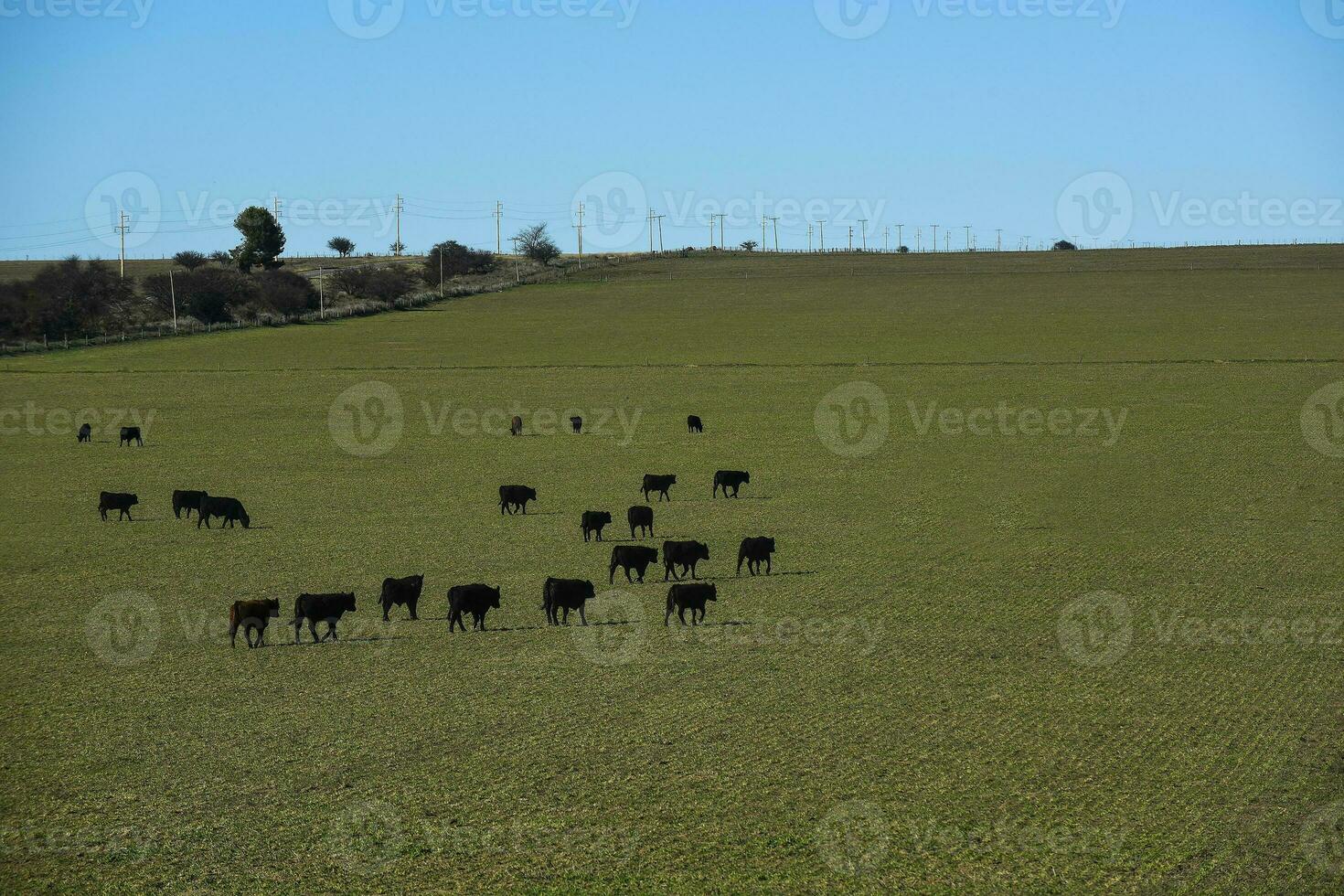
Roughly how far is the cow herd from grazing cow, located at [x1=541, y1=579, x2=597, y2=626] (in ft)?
0.05

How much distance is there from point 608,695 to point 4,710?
7794mm

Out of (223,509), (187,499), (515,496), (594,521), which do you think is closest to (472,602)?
(594,521)

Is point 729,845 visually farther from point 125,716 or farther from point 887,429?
point 887,429

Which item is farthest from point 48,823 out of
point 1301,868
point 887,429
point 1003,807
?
point 887,429

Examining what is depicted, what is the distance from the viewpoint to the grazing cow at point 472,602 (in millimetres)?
21531

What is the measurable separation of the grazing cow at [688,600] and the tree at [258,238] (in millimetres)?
143742

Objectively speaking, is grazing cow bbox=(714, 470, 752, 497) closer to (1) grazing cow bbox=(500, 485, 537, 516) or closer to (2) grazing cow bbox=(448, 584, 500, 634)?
(1) grazing cow bbox=(500, 485, 537, 516)

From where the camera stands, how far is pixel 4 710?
695 inches

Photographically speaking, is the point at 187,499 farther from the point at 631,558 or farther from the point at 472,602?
the point at 472,602

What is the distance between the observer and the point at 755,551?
84.2 feet

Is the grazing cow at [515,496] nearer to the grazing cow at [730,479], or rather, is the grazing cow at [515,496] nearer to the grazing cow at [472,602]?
the grazing cow at [730,479]

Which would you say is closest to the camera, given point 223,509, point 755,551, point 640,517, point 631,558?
point 631,558

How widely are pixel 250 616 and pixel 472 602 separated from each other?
3.37m

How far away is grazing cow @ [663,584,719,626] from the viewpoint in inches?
859
